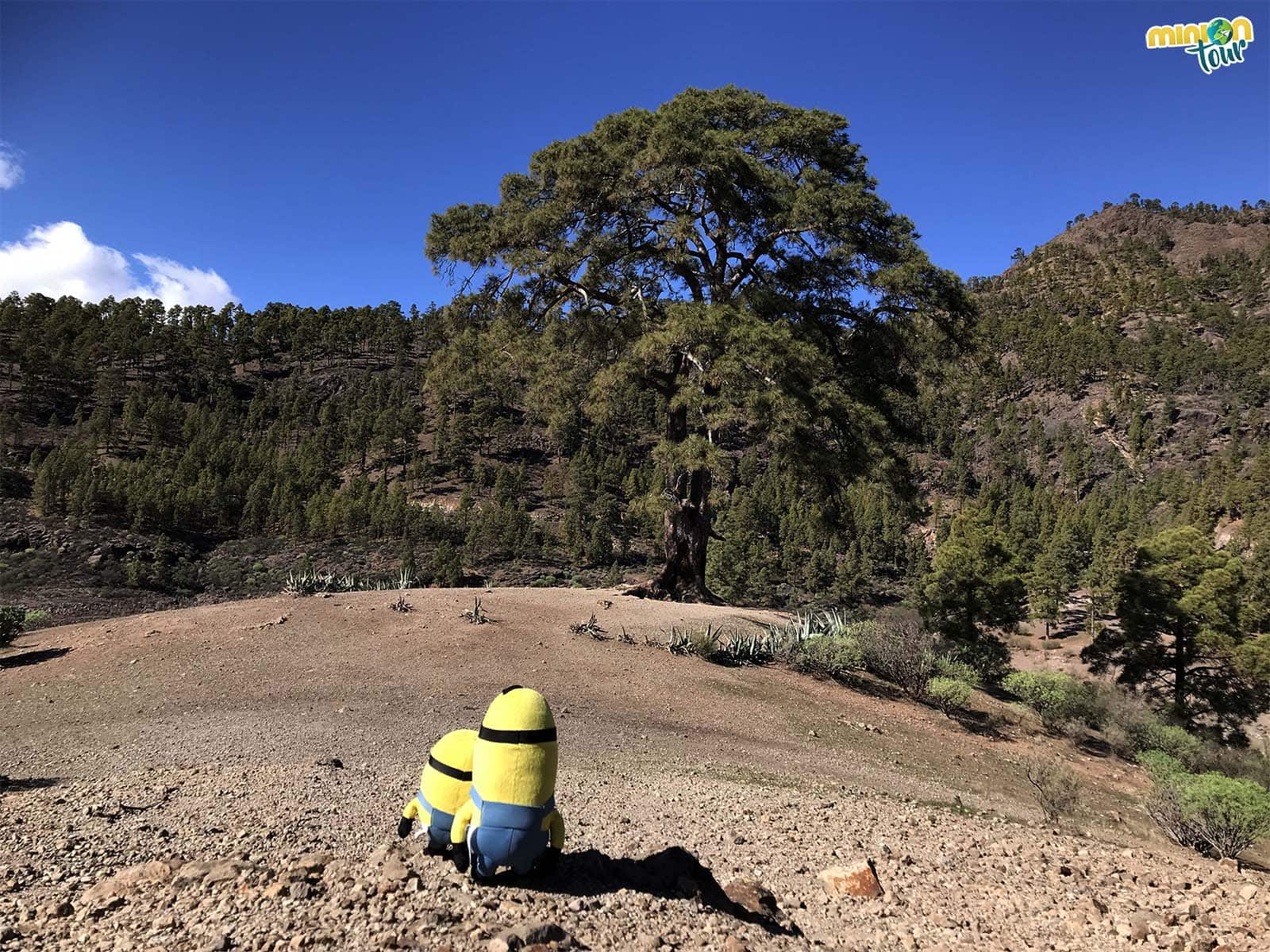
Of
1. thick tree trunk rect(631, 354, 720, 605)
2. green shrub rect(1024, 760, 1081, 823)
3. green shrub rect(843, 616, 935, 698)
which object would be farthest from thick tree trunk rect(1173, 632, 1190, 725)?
green shrub rect(1024, 760, 1081, 823)

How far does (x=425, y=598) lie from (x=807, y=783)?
23.3 ft

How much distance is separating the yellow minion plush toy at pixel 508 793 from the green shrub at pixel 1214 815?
18.4 feet

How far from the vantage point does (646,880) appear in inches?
130

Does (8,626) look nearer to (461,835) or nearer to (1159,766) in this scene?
(461,835)

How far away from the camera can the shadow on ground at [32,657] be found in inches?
317

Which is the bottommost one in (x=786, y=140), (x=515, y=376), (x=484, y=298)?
(x=515, y=376)

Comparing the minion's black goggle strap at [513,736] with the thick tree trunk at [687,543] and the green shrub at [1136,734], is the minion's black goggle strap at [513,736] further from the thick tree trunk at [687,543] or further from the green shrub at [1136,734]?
the thick tree trunk at [687,543]

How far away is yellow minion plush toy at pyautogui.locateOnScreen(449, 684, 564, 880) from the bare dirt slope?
148 millimetres

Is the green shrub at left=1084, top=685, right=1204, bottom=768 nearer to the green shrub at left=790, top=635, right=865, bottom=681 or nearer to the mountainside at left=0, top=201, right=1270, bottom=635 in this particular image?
the green shrub at left=790, top=635, right=865, bottom=681

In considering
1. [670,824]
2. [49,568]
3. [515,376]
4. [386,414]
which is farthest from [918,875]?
[386,414]

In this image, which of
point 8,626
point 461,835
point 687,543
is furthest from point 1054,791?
point 8,626

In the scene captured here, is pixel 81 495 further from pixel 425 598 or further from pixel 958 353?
pixel 958 353

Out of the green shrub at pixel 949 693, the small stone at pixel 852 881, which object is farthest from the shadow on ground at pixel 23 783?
the green shrub at pixel 949 693

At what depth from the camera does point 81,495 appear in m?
43.4
